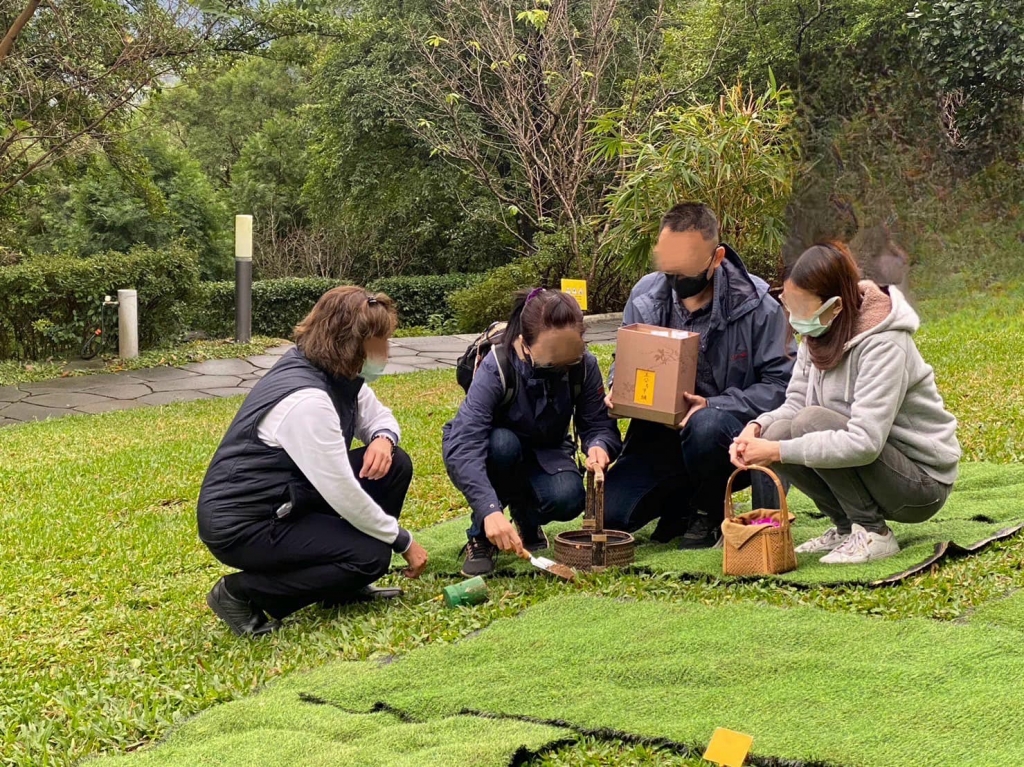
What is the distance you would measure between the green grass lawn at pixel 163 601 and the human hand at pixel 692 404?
0.58 m

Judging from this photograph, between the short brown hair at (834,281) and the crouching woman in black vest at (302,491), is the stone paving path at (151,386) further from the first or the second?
the short brown hair at (834,281)

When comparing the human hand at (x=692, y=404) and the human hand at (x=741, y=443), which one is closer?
the human hand at (x=741, y=443)

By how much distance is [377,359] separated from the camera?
12.1 ft

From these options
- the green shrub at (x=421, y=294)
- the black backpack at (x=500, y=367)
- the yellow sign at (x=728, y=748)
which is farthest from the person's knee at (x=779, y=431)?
the green shrub at (x=421, y=294)

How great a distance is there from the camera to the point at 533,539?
172 inches

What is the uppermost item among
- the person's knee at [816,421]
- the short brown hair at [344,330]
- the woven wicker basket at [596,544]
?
the short brown hair at [344,330]

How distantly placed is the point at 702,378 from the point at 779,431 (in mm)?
512

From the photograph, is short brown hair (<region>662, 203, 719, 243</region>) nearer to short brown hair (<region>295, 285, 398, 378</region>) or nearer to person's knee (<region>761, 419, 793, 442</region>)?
person's knee (<region>761, 419, 793, 442</region>)

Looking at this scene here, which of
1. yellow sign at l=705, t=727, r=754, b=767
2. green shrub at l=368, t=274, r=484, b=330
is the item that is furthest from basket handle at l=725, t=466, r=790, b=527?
green shrub at l=368, t=274, r=484, b=330

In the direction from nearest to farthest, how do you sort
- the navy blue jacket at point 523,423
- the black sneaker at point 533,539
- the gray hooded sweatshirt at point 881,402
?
the gray hooded sweatshirt at point 881,402
the navy blue jacket at point 523,423
the black sneaker at point 533,539

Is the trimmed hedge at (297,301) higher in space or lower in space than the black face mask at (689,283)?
lower

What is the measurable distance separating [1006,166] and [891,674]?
1171 centimetres

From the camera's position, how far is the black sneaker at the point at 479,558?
408cm

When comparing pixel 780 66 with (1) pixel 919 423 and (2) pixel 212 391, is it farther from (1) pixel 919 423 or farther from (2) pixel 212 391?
(1) pixel 919 423
